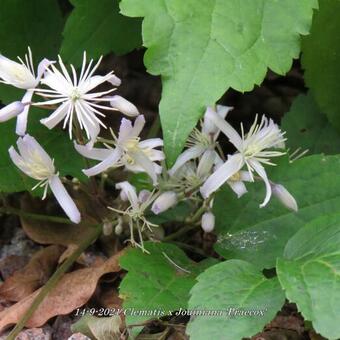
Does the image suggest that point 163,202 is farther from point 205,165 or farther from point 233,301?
point 233,301

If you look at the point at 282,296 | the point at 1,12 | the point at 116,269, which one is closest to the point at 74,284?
the point at 116,269

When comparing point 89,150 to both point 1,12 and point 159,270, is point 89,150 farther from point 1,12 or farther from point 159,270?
point 1,12

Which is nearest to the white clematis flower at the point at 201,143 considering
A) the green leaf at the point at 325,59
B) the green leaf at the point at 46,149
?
the green leaf at the point at 46,149

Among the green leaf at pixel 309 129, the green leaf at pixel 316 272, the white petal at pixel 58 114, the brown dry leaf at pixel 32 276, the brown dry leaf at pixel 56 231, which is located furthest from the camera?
the green leaf at pixel 309 129

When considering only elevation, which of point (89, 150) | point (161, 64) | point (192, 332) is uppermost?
point (161, 64)

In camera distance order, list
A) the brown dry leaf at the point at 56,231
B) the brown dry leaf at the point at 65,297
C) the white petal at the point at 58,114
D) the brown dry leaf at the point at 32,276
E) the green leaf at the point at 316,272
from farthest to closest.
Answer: the brown dry leaf at the point at 56,231 < the brown dry leaf at the point at 32,276 < the brown dry leaf at the point at 65,297 < the white petal at the point at 58,114 < the green leaf at the point at 316,272

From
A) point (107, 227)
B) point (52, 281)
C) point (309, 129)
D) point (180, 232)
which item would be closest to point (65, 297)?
point (52, 281)

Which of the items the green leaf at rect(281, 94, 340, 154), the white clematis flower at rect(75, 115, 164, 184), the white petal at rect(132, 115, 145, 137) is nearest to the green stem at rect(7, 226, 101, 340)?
the white clematis flower at rect(75, 115, 164, 184)

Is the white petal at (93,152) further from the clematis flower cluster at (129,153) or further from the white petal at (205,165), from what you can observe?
the white petal at (205,165)
